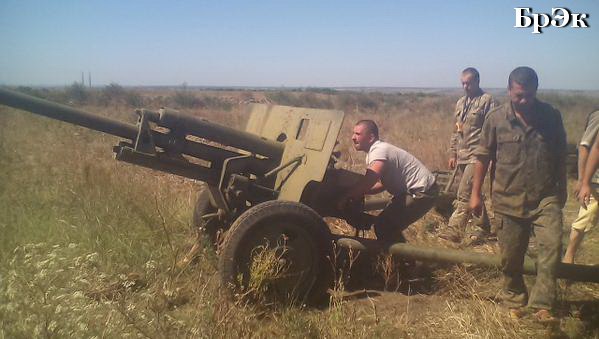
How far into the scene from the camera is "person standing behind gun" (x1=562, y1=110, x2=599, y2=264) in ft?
13.1

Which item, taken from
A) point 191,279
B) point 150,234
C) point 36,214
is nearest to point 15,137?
point 36,214

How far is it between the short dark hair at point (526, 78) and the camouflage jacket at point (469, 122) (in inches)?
111

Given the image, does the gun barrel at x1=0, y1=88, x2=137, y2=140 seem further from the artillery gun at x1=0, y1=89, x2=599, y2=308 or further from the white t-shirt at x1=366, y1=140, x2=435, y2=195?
the white t-shirt at x1=366, y1=140, x2=435, y2=195

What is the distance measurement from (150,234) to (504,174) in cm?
339

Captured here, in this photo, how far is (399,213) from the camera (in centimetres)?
485

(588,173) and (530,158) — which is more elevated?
(530,158)

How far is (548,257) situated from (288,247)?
2063 mm

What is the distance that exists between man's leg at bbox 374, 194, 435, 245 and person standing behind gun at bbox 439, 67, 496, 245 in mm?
1624

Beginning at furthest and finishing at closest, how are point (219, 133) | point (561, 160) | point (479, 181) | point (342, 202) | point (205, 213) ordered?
point (205, 213) → point (342, 202) → point (219, 133) → point (479, 181) → point (561, 160)

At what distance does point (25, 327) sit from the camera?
2918 mm

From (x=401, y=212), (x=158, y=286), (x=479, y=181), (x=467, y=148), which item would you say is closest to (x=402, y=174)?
(x=401, y=212)

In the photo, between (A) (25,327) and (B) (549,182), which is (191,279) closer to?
(A) (25,327)

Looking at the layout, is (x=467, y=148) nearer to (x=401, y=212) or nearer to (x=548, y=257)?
(x=401, y=212)

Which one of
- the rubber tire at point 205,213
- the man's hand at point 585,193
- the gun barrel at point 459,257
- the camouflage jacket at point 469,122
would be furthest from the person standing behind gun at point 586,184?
the rubber tire at point 205,213
